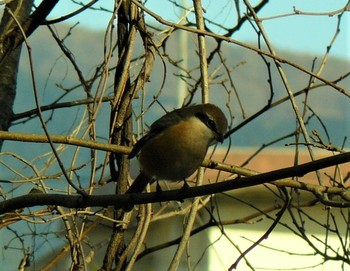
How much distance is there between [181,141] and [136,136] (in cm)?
56

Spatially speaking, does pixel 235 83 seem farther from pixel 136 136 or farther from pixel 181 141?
pixel 181 141

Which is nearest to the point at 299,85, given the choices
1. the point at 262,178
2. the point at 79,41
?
the point at 79,41

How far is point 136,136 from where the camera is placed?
327cm

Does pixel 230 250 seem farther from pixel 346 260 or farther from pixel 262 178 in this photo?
pixel 262 178

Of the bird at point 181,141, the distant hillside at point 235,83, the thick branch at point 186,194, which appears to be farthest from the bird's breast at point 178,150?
the distant hillside at point 235,83

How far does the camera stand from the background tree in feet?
7.80

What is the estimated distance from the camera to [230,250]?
18.4ft

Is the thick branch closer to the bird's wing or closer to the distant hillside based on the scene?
the bird's wing

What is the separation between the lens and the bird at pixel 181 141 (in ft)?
8.90

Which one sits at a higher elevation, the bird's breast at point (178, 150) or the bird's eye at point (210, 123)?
the bird's eye at point (210, 123)

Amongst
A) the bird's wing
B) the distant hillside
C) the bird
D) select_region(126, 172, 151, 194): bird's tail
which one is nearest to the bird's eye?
the bird

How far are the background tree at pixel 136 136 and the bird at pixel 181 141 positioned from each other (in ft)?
0.20

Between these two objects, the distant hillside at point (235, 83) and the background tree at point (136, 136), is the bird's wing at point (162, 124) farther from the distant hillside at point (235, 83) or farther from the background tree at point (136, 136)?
the distant hillside at point (235, 83)

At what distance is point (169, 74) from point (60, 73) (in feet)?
2.83
